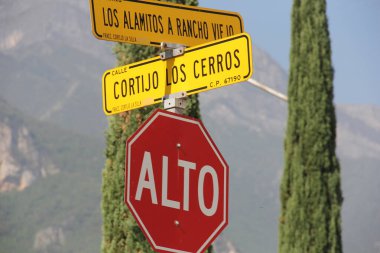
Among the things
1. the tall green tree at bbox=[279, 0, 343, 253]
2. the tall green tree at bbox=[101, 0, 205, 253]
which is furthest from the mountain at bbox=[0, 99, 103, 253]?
the tall green tree at bbox=[101, 0, 205, 253]

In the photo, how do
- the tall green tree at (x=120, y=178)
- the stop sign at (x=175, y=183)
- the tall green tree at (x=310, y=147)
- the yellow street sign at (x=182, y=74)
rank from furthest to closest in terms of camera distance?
the tall green tree at (x=310, y=147)
the tall green tree at (x=120, y=178)
the yellow street sign at (x=182, y=74)
the stop sign at (x=175, y=183)

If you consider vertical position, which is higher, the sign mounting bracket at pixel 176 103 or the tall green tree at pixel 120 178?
the tall green tree at pixel 120 178

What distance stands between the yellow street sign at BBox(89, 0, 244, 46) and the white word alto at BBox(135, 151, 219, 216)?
0.91 m

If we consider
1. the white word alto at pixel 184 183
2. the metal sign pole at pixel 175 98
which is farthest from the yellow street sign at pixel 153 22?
the white word alto at pixel 184 183

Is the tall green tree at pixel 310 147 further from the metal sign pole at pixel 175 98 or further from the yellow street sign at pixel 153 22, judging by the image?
the metal sign pole at pixel 175 98

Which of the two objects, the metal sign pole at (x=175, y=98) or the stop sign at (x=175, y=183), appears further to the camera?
the metal sign pole at (x=175, y=98)

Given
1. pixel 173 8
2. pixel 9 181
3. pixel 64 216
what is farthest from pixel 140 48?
pixel 9 181

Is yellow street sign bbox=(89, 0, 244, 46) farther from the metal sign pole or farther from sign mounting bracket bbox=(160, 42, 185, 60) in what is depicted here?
the metal sign pole

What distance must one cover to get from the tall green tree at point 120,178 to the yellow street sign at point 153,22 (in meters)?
5.16

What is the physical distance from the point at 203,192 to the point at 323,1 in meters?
14.9

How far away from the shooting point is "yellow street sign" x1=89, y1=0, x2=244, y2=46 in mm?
7094

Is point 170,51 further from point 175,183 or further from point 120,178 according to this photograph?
point 120,178

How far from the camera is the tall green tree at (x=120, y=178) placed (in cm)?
1251

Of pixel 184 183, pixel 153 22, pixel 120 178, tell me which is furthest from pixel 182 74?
pixel 120 178
